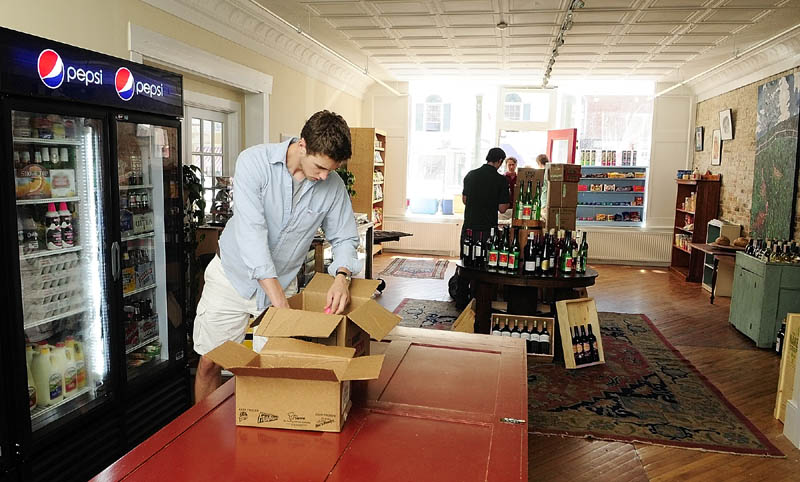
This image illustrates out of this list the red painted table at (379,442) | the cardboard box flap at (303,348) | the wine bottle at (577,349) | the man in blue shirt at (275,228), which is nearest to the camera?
the red painted table at (379,442)

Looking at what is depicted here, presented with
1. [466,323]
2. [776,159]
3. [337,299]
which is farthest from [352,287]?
[776,159]

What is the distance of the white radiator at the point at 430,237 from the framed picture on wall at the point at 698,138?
4.34 meters

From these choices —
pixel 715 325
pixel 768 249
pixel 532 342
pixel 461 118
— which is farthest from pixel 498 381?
pixel 461 118

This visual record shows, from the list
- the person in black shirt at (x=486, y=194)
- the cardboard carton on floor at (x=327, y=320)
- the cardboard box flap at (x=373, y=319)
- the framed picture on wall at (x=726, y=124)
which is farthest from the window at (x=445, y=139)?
the cardboard box flap at (x=373, y=319)

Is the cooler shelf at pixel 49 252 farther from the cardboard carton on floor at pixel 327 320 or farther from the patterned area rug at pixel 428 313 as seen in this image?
the patterned area rug at pixel 428 313

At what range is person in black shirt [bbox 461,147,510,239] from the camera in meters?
6.70

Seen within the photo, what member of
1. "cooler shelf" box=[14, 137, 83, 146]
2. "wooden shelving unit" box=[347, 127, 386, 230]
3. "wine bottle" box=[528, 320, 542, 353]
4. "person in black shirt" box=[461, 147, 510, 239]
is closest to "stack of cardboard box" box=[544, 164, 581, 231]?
"person in black shirt" box=[461, 147, 510, 239]

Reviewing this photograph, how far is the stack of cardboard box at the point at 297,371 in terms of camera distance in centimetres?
160

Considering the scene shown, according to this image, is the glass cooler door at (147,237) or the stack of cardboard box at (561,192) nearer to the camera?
the glass cooler door at (147,237)

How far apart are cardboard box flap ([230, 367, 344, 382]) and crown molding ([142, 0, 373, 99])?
3.94 meters

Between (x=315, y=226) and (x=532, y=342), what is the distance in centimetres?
302

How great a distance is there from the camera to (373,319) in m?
1.90

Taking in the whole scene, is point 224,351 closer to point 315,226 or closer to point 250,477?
point 250,477

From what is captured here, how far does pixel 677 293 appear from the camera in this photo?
830cm
